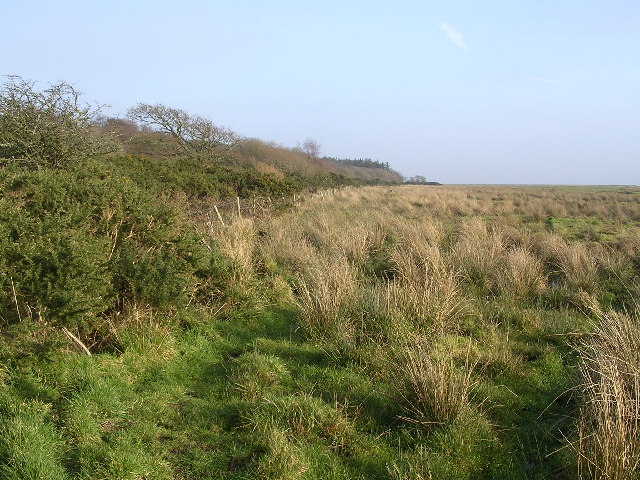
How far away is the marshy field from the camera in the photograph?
3354 mm

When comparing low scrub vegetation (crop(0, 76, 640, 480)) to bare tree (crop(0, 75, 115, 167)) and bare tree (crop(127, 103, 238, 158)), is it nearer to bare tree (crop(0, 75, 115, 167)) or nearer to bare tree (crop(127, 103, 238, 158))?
bare tree (crop(0, 75, 115, 167))

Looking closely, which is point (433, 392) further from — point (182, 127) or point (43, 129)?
point (182, 127)

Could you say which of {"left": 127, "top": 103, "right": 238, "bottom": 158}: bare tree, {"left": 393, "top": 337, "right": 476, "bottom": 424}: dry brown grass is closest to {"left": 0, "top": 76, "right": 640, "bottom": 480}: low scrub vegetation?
{"left": 393, "top": 337, "right": 476, "bottom": 424}: dry brown grass

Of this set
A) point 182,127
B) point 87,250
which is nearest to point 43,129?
point 87,250

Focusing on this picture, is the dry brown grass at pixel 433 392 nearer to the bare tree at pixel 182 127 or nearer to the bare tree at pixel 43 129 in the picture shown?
the bare tree at pixel 43 129

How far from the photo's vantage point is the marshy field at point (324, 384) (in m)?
3.35

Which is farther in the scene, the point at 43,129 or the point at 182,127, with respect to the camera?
the point at 182,127

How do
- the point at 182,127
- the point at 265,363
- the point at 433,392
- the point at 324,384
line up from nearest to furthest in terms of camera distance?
the point at 433,392, the point at 324,384, the point at 265,363, the point at 182,127

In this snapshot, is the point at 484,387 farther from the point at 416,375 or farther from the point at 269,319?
the point at 269,319

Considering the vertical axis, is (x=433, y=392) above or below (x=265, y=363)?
above

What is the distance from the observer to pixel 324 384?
15.3 feet

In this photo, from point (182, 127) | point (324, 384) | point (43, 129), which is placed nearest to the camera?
point (324, 384)

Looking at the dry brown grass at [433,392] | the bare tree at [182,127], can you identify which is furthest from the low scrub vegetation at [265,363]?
the bare tree at [182,127]

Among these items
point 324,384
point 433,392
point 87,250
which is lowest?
point 324,384
